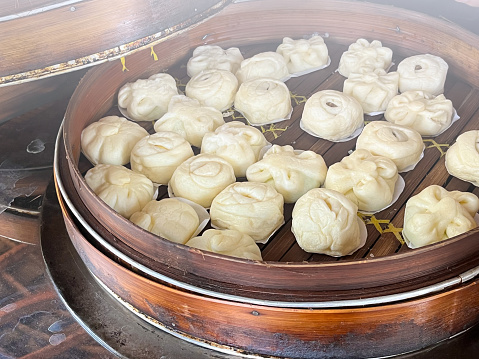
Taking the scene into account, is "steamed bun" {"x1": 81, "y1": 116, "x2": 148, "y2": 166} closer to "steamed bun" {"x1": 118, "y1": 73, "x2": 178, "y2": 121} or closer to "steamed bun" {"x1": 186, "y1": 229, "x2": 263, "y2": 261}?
"steamed bun" {"x1": 118, "y1": 73, "x2": 178, "y2": 121}

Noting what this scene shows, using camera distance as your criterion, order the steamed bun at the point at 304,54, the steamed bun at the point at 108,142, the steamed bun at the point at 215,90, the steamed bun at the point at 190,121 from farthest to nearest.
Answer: the steamed bun at the point at 304,54 < the steamed bun at the point at 215,90 < the steamed bun at the point at 190,121 < the steamed bun at the point at 108,142

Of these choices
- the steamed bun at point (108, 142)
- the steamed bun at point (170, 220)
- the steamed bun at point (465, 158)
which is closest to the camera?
the steamed bun at point (170, 220)

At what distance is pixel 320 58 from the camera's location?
328 cm

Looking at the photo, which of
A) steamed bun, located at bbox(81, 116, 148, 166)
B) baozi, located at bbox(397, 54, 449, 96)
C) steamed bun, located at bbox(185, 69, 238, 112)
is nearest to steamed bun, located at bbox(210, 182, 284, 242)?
steamed bun, located at bbox(81, 116, 148, 166)

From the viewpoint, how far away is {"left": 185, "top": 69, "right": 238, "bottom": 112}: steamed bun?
2.95 metres

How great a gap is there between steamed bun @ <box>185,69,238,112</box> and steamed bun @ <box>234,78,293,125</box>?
64 millimetres

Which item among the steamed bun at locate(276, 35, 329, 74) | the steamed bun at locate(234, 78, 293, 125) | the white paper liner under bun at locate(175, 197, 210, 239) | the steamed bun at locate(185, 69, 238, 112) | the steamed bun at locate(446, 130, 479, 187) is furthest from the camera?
the steamed bun at locate(276, 35, 329, 74)

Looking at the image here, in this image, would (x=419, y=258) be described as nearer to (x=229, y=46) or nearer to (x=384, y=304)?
(x=384, y=304)

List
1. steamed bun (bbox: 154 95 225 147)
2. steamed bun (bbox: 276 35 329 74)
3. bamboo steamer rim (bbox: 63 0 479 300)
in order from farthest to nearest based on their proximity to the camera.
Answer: steamed bun (bbox: 276 35 329 74) → steamed bun (bbox: 154 95 225 147) → bamboo steamer rim (bbox: 63 0 479 300)

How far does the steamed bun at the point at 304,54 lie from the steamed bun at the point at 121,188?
140 cm

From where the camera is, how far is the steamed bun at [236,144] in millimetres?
2510

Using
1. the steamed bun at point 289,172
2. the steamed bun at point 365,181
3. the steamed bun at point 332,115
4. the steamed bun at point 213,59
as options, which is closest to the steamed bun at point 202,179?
the steamed bun at point 289,172

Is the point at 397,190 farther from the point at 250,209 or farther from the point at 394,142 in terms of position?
the point at 250,209

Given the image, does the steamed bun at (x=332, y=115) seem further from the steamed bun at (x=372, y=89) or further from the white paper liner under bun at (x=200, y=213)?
the white paper liner under bun at (x=200, y=213)
